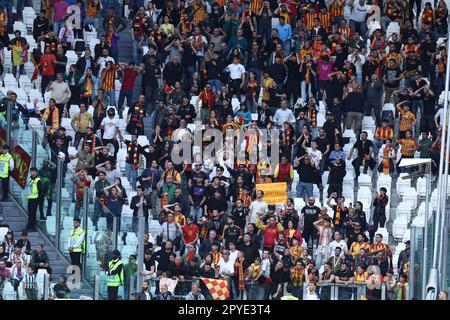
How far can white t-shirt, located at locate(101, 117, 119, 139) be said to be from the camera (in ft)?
143

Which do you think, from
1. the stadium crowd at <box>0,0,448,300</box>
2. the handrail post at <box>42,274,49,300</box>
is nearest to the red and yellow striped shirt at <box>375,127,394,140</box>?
the stadium crowd at <box>0,0,448,300</box>

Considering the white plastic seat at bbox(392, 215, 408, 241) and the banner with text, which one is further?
the white plastic seat at bbox(392, 215, 408, 241)

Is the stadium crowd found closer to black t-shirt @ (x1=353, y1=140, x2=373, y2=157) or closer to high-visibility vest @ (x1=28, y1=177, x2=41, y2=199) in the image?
black t-shirt @ (x1=353, y1=140, x2=373, y2=157)

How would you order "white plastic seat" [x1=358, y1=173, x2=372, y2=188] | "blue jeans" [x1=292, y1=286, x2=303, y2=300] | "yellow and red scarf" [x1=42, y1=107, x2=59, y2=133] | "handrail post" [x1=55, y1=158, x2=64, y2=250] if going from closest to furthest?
"blue jeans" [x1=292, y1=286, x2=303, y2=300]
"handrail post" [x1=55, y1=158, x2=64, y2=250]
"white plastic seat" [x1=358, y1=173, x2=372, y2=188]
"yellow and red scarf" [x1=42, y1=107, x2=59, y2=133]

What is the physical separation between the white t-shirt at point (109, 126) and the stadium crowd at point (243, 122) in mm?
28

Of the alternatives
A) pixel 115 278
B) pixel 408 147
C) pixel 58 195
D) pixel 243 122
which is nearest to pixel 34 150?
pixel 58 195

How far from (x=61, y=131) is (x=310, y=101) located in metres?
5.07

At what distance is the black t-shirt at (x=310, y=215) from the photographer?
133 feet

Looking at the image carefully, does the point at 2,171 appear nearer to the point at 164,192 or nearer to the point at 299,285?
the point at 164,192

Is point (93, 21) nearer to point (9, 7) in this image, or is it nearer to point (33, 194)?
point (9, 7)

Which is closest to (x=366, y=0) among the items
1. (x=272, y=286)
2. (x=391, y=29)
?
(x=391, y=29)

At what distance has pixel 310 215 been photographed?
133ft

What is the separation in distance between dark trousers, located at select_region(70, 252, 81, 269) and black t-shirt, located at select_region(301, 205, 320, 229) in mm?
4482

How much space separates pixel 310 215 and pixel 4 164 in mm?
5750
